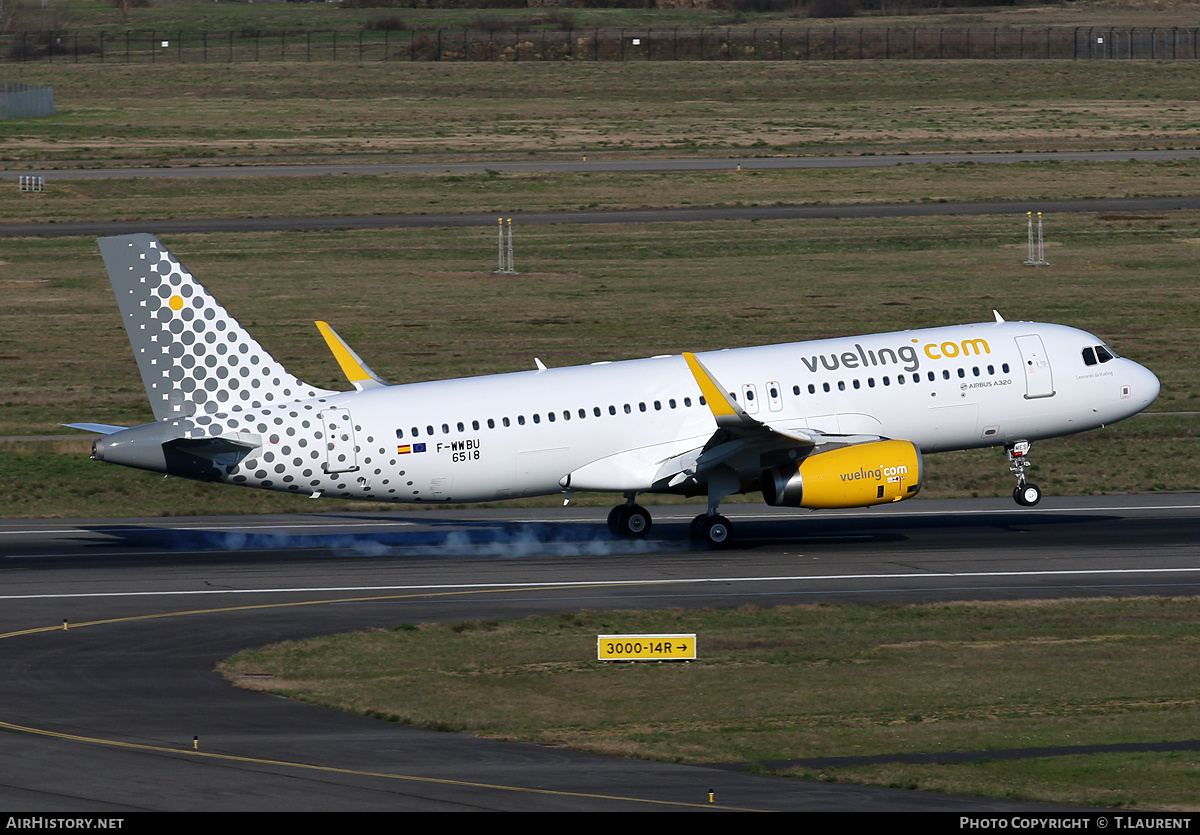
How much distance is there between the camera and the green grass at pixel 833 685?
2527 cm

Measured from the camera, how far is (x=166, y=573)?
129ft

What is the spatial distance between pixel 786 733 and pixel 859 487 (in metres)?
13.4

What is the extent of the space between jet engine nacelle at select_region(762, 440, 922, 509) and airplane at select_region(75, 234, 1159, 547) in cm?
5

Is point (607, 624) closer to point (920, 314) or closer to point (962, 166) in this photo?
point (920, 314)

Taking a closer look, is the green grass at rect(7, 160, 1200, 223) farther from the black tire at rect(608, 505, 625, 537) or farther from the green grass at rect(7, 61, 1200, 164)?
the black tire at rect(608, 505, 625, 537)

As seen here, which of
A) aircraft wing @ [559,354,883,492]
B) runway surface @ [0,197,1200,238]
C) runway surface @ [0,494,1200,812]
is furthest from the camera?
runway surface @ [0,197,1200,238]

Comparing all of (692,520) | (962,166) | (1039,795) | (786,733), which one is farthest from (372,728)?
(962,166)

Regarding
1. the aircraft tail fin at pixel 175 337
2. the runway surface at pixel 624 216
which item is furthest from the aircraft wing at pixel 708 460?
the runway surface at pixel 624 216

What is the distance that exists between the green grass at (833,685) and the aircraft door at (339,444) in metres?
6.61

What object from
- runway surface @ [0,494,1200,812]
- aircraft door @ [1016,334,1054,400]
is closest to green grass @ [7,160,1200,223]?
runway surface @ [0,494,1200,812]

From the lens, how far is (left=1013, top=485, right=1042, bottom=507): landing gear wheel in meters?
43.8

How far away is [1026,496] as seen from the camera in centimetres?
4388

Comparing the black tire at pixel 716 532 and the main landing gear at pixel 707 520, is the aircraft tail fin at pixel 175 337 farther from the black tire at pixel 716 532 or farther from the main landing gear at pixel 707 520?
the black tire at pixel 716 532

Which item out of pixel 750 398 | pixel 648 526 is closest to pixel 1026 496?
pixel 750 398
